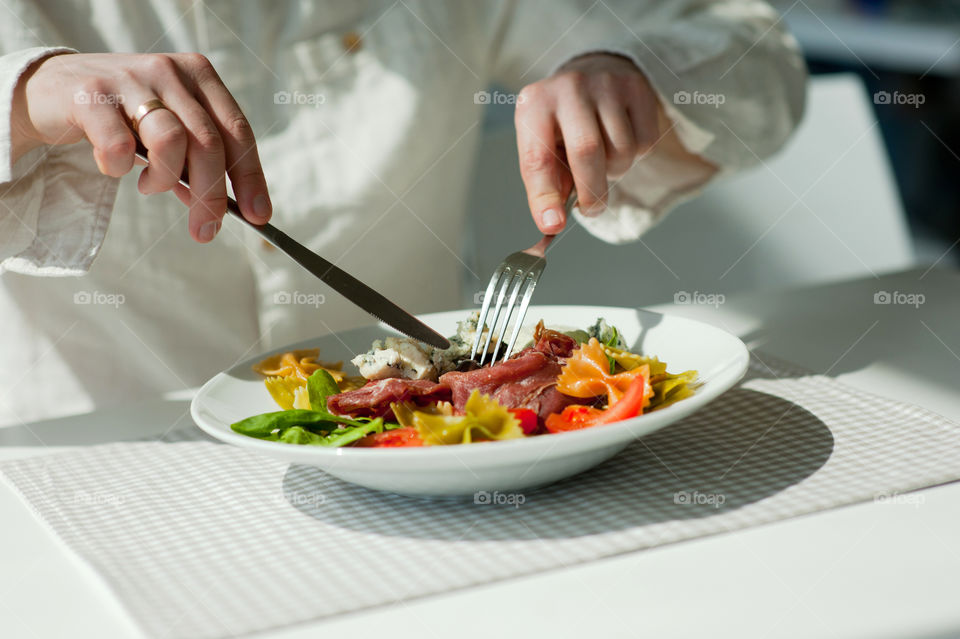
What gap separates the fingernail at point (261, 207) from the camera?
776 millimetres

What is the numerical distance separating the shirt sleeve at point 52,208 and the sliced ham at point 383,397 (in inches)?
15.3

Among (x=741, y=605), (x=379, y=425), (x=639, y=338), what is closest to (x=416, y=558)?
(x=379, y=425)

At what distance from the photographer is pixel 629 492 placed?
68 centimetres

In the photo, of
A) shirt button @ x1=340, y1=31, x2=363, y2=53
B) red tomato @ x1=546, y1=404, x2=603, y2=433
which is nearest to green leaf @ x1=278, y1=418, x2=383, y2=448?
red tomato @ x1=546, y1=404, x2=603, y2=433

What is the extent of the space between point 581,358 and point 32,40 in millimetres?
889

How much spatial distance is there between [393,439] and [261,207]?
0.25 m

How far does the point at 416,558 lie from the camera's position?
607mm

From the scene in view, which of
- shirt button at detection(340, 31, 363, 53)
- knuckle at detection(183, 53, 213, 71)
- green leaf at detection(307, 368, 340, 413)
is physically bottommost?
green leaf at detection(307, 368, 340, 413)

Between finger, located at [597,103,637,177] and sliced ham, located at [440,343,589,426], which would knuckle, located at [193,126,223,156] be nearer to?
sliced ham, located at [440,343,589,426]

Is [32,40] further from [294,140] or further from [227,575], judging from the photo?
[227,575]

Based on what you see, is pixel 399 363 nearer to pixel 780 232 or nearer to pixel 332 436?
pixel 332 436

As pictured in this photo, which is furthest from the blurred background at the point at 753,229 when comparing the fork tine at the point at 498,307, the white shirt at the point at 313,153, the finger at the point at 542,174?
the fork tine at the point at 498,307

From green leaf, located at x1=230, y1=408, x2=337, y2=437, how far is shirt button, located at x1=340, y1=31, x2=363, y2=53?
0.84 m

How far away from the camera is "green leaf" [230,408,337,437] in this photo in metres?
0.69
